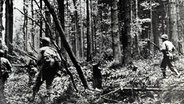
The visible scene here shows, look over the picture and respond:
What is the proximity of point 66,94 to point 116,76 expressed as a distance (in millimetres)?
2945

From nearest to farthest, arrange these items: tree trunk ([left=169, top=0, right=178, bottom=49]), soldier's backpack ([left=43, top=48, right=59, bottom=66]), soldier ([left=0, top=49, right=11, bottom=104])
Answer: soldier ([left=0, top=49, right=11, bottom=104]) → soldier's backpack ([left=43, top=48, right=59, bottom=66]) → tree trunk ([left=169, top=0, right=178, bottom=49])

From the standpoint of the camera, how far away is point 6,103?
7.89m

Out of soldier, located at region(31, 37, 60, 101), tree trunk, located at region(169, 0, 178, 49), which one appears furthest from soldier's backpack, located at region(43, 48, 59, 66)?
tree trunk, located at region(169, 0, 178, 49)

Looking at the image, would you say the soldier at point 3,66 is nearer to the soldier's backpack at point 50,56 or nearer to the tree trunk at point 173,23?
the soldier's backpack at point 50,56

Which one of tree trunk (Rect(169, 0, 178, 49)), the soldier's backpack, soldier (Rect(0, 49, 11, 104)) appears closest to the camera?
soldier (Rect(0, 49, 11, 104))

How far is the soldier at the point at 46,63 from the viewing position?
798 cm

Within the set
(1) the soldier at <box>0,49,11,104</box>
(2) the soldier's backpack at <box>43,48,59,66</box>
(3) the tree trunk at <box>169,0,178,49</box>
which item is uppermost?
(3) the tree trunk at <box>169,0,178,49</box>

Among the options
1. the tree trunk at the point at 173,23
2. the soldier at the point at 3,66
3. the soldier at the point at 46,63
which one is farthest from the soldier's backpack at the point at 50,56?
the tree trunk at the point at 173,23

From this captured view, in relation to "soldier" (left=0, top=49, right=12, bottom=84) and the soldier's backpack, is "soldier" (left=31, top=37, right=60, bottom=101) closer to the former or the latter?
the soldier's backpack

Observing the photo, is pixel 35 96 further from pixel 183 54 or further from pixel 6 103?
pixel 183 54

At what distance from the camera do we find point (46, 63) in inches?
314

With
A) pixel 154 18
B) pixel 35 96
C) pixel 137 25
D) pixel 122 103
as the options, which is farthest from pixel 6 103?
pixel 154 18

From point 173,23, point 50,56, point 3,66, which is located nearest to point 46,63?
point 50,56

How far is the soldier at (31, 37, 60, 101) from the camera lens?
26.2 feet
